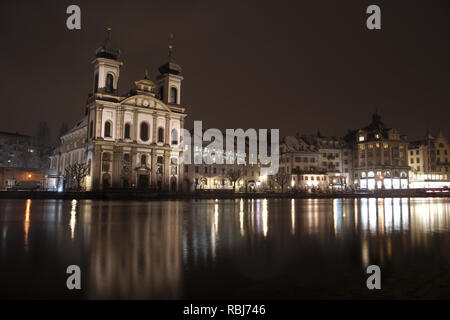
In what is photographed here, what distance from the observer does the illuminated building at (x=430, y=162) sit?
106 m

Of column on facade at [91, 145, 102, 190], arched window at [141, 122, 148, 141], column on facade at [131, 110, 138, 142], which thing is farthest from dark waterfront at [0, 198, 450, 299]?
arched window at [141, 122, 148, 141]

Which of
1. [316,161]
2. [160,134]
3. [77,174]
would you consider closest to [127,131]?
[160,134]

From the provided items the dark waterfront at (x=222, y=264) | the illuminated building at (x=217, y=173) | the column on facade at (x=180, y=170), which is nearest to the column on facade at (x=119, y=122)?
the column on facade at (x=180, y=170)

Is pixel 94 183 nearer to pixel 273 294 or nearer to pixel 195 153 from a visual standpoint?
pixel 195 153

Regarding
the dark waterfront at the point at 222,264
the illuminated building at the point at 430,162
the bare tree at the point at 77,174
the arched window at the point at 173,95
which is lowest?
the dark waterfront at the point at 222,264

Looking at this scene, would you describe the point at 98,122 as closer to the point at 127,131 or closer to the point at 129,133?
the point at 127,131

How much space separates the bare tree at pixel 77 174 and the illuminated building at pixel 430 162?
298 ft

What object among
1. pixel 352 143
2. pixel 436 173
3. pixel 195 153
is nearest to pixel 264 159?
pixel 195 153

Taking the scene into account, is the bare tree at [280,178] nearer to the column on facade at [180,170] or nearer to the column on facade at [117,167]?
the column on facade at [180,170]

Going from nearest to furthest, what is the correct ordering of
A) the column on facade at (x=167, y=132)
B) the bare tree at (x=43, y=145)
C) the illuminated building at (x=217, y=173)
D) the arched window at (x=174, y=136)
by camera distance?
the column on facade at (x=167, y=132)
the arched window at (x=174, y=136)
the illuminated building at (x=217, y=173)
the bare tree at (x=43, y=145)

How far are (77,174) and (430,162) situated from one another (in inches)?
3959

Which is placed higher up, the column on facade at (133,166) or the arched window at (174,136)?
the arched window at (174,136)

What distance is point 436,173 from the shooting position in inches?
4230

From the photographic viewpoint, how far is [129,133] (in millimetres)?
66750
